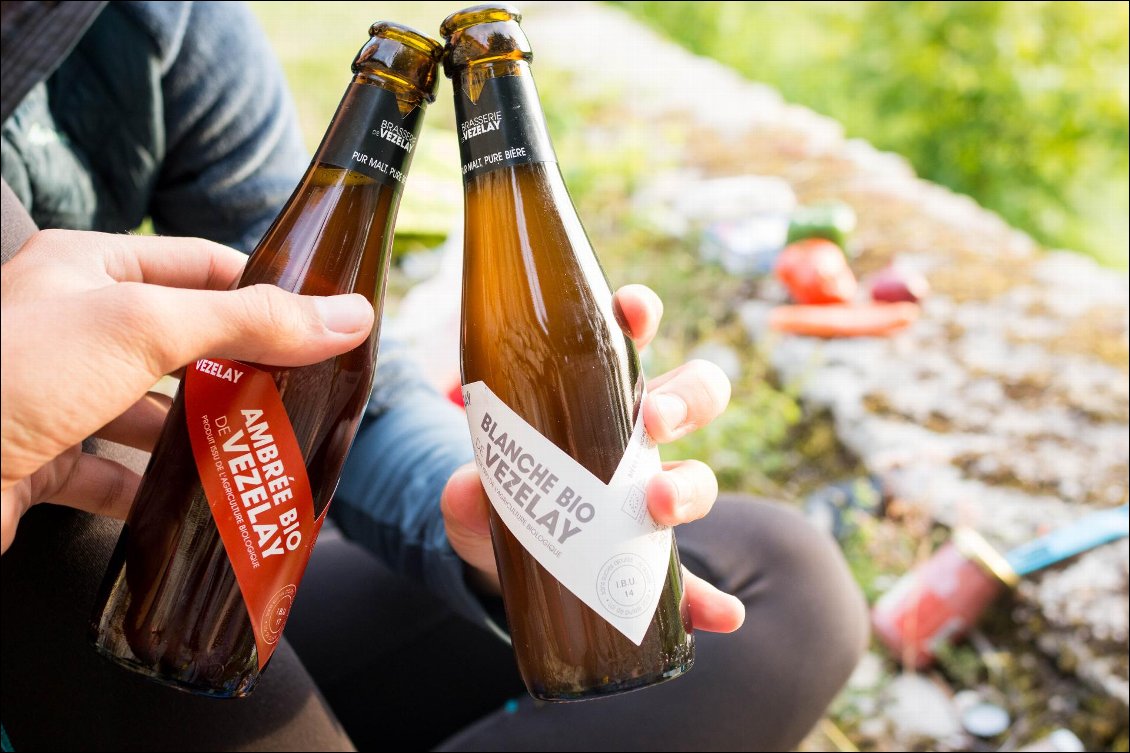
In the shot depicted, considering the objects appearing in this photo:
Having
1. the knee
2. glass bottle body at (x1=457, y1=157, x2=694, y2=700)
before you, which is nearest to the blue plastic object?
the knee

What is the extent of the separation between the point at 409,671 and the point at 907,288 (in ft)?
5.50

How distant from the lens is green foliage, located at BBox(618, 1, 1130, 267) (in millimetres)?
4168

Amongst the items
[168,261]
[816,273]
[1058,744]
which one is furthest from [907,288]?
[168,261]

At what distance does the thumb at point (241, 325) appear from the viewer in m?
0.59

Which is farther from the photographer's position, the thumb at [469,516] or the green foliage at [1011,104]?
the green foliage at [1011,104]

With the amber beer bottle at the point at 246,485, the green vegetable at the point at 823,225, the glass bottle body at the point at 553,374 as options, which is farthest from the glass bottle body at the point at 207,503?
the green vegetable at the point at 823,225

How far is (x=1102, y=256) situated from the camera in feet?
13.2

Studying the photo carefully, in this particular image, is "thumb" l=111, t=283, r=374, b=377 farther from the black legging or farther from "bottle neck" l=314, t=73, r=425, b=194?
the black legging

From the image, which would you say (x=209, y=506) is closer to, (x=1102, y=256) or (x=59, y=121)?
(x=59, y=121)

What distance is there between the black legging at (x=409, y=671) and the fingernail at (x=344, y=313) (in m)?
0.37

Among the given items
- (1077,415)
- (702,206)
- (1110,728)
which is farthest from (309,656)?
(702,206)

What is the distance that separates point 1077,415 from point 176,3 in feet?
6.23

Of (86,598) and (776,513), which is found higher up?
(86,598)

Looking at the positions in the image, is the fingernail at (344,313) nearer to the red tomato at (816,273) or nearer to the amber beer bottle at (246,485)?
the amber beer bottle at (246,485)
